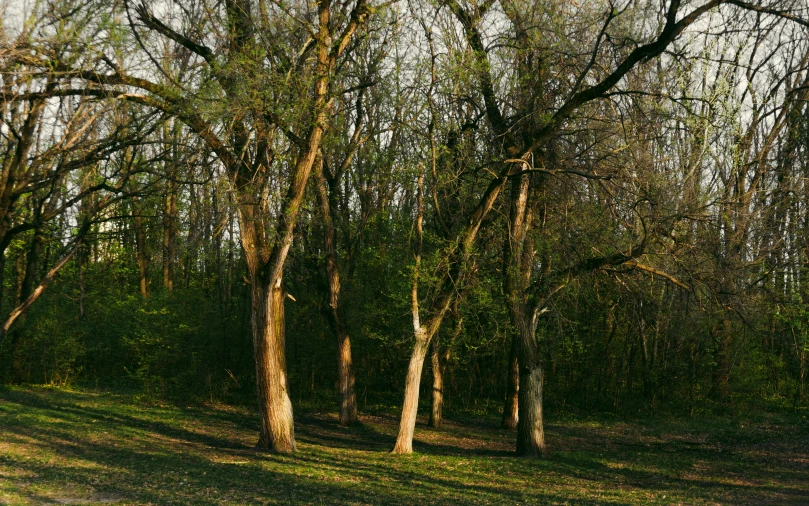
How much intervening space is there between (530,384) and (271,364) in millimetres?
4722

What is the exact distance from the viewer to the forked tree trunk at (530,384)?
14.3 meters

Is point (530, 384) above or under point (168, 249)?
under

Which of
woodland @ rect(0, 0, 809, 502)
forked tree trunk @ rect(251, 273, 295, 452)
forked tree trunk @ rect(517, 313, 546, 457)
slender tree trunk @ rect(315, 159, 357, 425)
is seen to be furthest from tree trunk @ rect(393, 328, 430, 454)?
slender tree trunk @ rect(315, 159, 357, 425)

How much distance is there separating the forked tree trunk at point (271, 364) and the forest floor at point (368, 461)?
0.44 metres

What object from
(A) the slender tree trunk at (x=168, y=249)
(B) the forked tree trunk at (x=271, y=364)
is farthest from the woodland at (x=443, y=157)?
(A) the slender tree trunk at (x=168, y=249)

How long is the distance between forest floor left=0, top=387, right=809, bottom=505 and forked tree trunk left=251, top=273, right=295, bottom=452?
1.45 ft

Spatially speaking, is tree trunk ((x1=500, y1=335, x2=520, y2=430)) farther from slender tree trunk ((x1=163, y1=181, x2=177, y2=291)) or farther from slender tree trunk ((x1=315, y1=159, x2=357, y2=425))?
slender tree trunk ((x1=163, y1=181, x2=177, y2=291))

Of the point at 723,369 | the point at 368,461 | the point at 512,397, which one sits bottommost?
the point at 368,461

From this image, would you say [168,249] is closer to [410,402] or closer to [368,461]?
[410,402]

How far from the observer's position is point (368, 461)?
13.6 metres

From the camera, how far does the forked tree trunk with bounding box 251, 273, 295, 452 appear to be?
44.3ft

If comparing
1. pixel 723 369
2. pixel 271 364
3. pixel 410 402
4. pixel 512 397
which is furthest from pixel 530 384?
pixel 723 369

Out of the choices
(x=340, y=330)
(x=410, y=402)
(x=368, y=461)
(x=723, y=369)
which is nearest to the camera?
(x=368, y=461)

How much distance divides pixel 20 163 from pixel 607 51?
10704 mm
